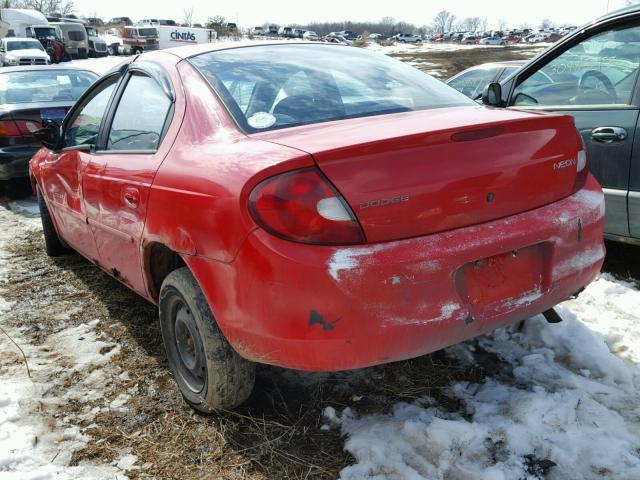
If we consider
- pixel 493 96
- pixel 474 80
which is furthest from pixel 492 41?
pixel 493 96

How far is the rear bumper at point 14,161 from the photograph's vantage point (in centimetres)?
665

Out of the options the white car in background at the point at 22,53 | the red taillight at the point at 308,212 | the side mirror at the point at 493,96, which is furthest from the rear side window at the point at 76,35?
the red taillight at the point at 308,212

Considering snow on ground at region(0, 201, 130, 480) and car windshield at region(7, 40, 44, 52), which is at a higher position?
car windshield at region(7, 40, 44, 52)

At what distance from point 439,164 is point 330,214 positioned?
1.44 ft

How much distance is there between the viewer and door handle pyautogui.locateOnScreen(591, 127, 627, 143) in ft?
11.4

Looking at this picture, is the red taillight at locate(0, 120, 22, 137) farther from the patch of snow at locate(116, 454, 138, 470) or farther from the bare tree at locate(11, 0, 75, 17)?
the bare tree at locate(11, 0, 75, 17)

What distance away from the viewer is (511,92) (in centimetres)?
431

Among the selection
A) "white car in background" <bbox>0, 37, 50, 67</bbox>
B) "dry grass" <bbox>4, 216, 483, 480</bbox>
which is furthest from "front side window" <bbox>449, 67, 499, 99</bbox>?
"white car in background" <bbox>0, 37, 50, 67</bbox>

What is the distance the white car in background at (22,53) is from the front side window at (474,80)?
2547 centimetres

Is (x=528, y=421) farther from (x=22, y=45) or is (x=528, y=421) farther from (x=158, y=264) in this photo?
(x=22, y=45)

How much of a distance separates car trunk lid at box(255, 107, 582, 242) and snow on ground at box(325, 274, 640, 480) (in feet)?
2.80

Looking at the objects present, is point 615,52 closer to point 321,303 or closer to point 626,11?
point 626,11

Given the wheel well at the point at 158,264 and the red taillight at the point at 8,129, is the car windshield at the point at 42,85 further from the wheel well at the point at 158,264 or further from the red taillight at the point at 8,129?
the wheel well at the point at 158,264

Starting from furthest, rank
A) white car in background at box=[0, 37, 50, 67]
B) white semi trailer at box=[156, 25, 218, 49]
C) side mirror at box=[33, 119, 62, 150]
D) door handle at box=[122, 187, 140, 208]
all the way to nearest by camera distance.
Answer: white semi trailer at box=[156, 25, 218, 49], white car in background at box=[0, 37, 50, 67], side mirror at box=[33, 119, 62, 150], door handle at box=[122, 187, 140, 208]
